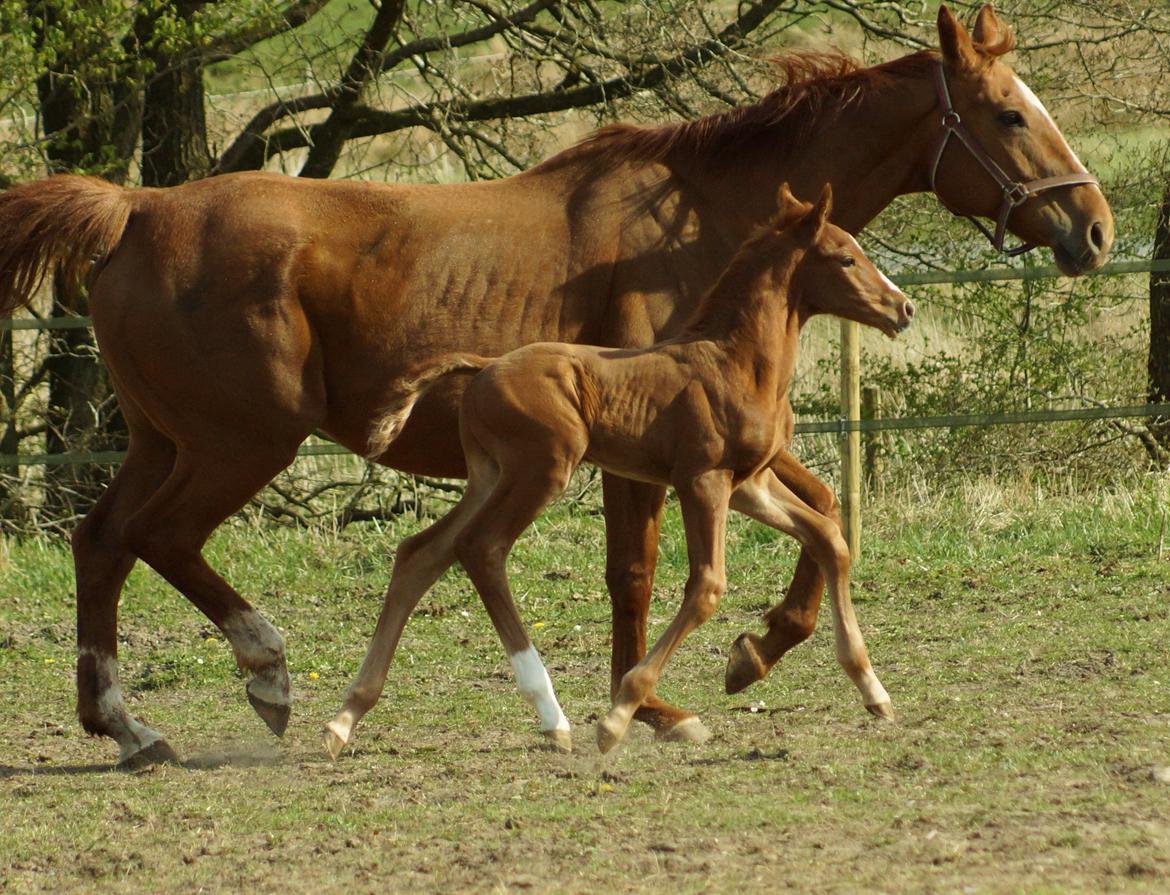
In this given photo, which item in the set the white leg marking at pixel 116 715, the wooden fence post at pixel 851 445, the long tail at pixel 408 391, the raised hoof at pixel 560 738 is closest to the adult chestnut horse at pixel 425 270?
the white leg marking at pixel 116 715

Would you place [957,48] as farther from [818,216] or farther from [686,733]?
[686,733]

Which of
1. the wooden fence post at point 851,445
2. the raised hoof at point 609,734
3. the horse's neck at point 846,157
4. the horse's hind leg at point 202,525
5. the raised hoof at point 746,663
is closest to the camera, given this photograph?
the raised hoof at point 609,734

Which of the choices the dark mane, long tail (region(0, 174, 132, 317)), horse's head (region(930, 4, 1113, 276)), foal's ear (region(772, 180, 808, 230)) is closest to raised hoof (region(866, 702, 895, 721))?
foal's ear (region(772, 180, 808, 230))

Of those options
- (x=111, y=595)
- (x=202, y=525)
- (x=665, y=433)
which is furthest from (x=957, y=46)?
(x=111, y=595)

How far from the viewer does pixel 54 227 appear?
5.34 m

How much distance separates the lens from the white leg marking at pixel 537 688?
4.69m

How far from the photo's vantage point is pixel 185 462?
17.2 ft

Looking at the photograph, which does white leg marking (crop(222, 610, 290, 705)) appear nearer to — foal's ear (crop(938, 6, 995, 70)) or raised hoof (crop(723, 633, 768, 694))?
raised hoof (crop(723, 633, 768, 694))

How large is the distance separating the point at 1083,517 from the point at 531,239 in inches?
175

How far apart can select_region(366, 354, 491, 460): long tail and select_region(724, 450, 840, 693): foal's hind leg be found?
44.3 inches

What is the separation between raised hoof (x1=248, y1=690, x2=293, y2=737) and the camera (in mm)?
5121

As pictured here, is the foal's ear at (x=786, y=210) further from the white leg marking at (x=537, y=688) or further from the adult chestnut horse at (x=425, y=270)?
the white leg marking at (x=537, y=688)

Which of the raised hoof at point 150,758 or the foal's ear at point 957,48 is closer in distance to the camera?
the raised hoof at point 150,758

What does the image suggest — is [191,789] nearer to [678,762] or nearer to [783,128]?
[678,762]
